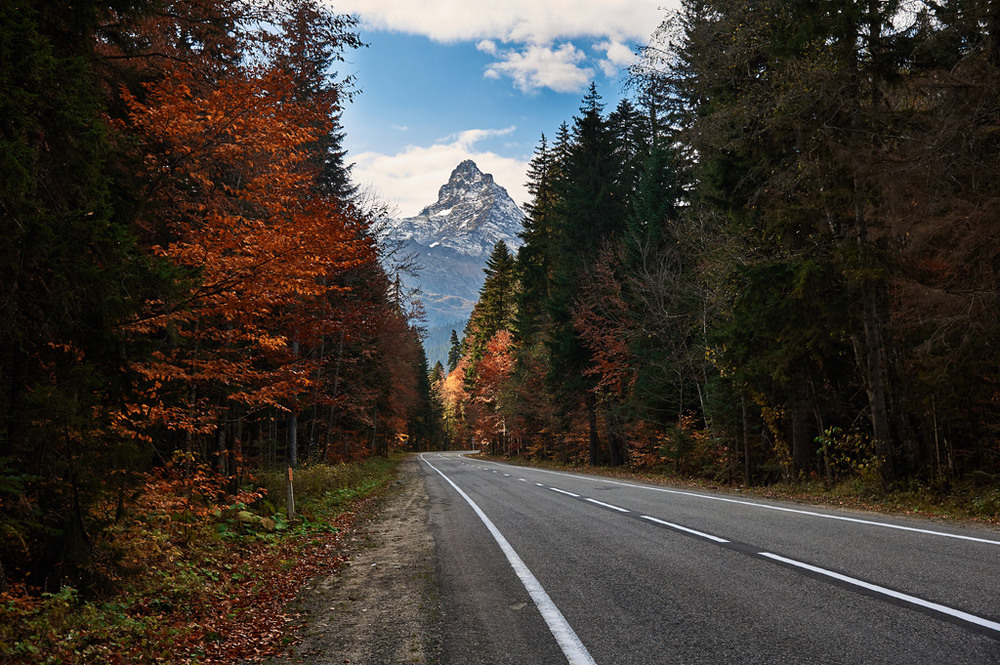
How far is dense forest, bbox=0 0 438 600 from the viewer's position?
179 inches

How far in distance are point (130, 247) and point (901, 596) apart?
7.34 metres

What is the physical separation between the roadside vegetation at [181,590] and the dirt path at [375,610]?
301 mm

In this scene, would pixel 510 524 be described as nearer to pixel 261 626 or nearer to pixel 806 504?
pixel 261 626

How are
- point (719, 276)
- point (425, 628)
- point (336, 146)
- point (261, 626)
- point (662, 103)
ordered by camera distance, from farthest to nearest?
point (662, 103)
point (336, 146)
point (719, 276)
point (261, 626)
point (425, 628)

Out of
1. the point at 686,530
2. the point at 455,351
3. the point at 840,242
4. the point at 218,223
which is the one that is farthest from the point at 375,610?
the point at 455,351

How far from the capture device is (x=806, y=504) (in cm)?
1180

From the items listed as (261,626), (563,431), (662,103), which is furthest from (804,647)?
Answer: (563,431)

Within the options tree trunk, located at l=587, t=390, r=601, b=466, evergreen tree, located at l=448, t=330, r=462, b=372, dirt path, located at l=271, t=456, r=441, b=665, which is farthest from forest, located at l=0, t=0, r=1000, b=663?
evergreen tree, located at l=448, t=330, r=462, b=372

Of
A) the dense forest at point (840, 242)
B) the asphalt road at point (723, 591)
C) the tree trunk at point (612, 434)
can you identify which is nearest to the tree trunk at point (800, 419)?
the dense forest at point (840, 242)

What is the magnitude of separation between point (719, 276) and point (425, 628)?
13.5 m

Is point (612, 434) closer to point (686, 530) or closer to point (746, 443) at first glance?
point (746, 443)

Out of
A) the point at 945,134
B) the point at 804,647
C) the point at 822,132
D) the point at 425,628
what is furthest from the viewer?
the point at 822,132

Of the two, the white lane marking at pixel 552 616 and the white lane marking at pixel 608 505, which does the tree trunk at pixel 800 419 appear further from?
the white lane marking at pixel 552 616

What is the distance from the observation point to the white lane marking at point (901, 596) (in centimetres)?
404
